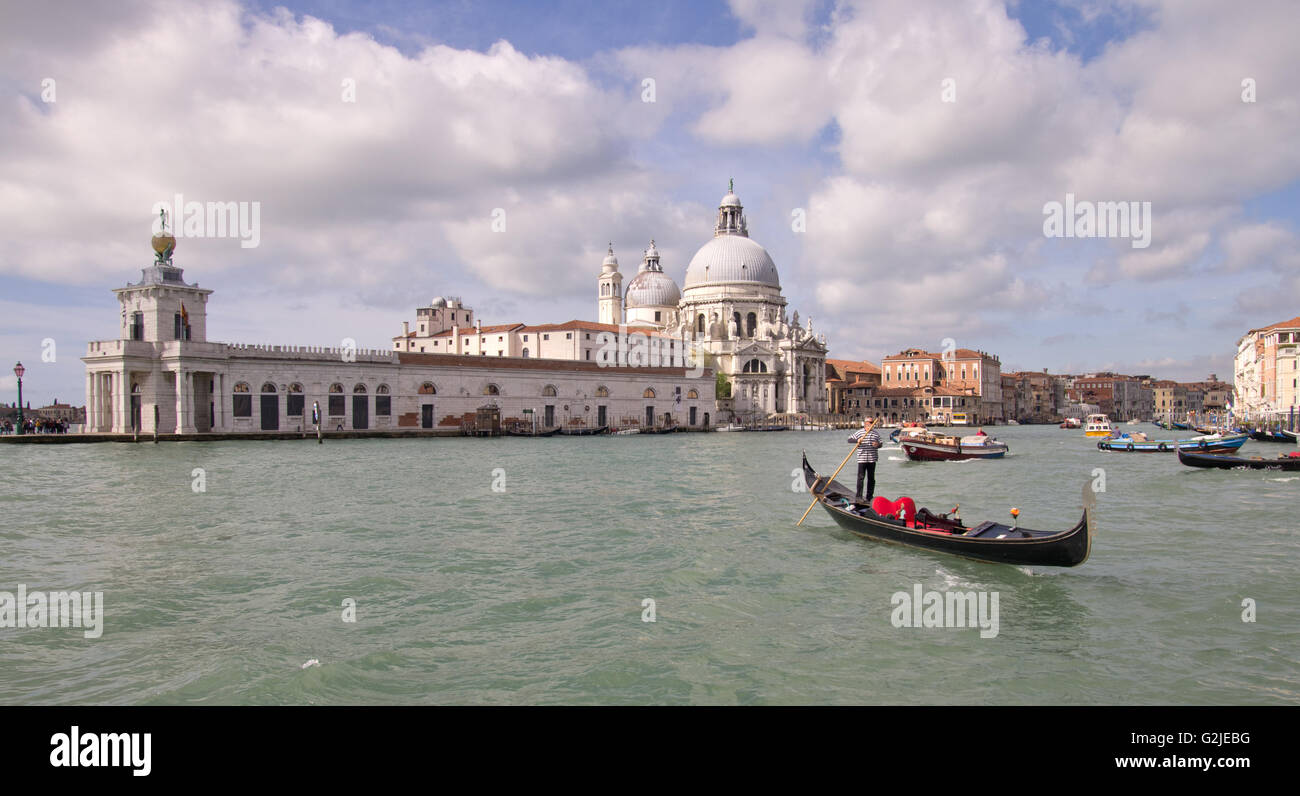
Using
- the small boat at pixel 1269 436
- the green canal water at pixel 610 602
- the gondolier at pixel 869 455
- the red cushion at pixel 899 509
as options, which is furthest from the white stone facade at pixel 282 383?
the small boat at pixel 1269 436

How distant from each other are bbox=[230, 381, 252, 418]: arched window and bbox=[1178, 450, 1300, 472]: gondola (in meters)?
34.8

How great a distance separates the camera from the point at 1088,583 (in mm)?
8109

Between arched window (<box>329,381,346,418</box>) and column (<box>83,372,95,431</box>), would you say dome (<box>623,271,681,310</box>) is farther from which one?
column (<box>83,372,95,431</box>)

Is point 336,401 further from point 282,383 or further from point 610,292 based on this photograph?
point 610,292

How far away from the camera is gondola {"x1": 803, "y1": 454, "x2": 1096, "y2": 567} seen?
307 inches

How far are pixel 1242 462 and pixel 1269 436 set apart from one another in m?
18.4

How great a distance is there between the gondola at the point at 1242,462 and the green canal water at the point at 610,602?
6524mm

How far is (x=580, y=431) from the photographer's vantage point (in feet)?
150

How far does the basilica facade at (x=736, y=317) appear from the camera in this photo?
62.5 metres

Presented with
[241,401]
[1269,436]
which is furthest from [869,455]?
[1269,436]

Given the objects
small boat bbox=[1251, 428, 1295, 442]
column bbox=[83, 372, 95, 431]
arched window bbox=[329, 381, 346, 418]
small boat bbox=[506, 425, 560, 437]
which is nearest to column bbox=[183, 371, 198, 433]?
column bbox=[83, 372, 95, 431]
